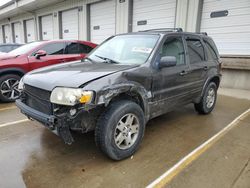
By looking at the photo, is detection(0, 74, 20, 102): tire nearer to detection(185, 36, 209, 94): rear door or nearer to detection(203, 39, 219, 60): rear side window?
detection(185, 36, 209, 94): rear door

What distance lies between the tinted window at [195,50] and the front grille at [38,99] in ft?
8.77

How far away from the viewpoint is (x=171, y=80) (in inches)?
130

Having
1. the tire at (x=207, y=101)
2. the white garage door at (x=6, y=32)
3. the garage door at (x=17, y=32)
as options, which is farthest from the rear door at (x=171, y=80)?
the white garage door at (x=6, y=32)

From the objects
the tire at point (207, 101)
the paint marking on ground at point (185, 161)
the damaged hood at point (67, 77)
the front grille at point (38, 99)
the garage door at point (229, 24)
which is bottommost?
Answer: the paint marking on ground at point (185, 161)

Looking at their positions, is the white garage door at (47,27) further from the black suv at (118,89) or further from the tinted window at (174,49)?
the tinted window at (174,49)

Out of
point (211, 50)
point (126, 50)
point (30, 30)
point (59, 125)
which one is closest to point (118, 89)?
point (59, 125)

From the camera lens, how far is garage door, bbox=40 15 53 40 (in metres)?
16.0

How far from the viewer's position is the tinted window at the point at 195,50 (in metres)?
3.85

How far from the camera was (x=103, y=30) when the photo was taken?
11758mm

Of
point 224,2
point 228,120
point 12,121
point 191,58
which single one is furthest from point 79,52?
point 224,2

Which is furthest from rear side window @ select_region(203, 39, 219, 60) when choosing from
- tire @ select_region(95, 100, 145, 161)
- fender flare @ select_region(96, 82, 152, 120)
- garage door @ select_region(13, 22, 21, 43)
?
garage door @ select_region(13, 22, 21, 43)

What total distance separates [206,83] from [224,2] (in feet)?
15.2

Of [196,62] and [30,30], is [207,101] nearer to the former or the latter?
[196,62]

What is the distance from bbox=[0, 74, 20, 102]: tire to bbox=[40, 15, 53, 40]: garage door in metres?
12.2
